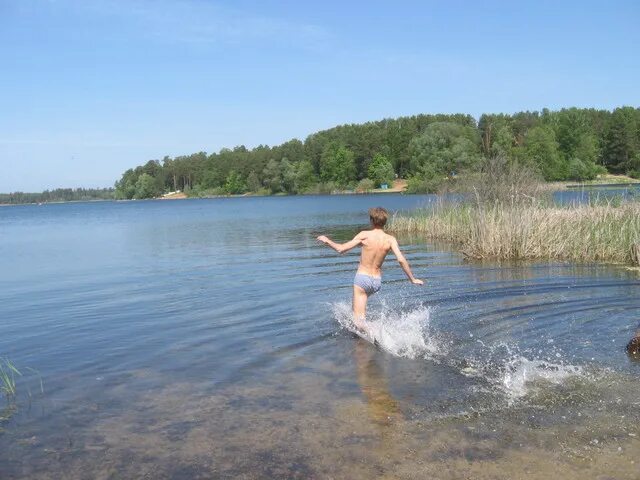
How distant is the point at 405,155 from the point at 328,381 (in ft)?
378

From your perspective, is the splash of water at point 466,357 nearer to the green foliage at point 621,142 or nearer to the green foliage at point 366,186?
the green foliage at point 366,186

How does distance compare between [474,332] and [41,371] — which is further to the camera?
[474,332]

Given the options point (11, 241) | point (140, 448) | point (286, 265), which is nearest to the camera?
point (140, 448)

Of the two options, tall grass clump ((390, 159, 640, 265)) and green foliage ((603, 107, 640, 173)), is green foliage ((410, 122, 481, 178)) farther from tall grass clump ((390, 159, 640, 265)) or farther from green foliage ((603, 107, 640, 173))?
tall grass clump ((390, 159, 640, 265))

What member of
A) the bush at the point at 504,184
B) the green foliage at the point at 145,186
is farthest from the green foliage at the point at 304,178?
the bush at the point at 504,184

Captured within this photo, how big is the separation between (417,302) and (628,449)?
297 inches

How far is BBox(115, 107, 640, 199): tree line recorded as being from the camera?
98.2 m

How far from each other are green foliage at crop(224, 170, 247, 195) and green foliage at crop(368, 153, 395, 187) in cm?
3978

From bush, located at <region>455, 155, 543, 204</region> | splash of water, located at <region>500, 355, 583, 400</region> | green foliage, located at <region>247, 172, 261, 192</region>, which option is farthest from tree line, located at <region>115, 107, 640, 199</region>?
splash of water, located at <region>500, 355, 583, 400</region>

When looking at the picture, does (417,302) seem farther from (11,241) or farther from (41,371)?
(11,241)

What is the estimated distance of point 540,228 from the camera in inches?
754

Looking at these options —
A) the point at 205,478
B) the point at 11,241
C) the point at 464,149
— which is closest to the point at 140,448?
the point at 205,478

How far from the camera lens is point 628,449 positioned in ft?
18.3

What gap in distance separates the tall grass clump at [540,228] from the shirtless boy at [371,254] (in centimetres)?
1007
